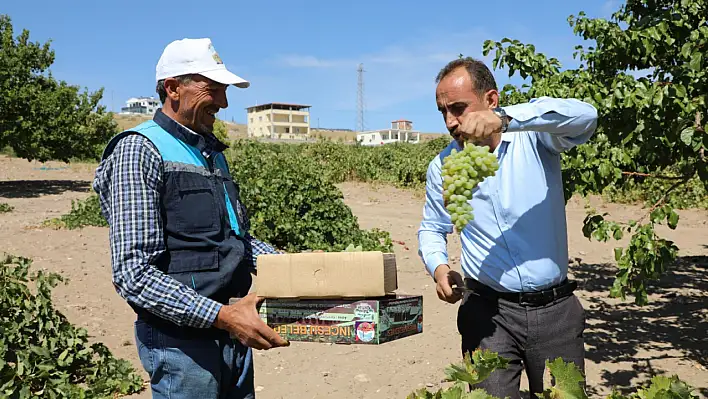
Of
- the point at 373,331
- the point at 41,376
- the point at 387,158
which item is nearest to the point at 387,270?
the point at 373,331

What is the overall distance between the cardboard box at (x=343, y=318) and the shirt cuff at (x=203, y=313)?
16 cm

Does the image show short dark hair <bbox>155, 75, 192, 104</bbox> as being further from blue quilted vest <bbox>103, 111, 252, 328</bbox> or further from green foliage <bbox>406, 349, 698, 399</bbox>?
green foliage <bbox>406, 349, 698, 399</bbox>

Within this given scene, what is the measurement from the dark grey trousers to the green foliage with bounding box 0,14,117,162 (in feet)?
65.7

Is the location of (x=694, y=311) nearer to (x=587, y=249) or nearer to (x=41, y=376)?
(x=587, y=249)

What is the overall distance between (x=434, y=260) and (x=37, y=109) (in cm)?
2058

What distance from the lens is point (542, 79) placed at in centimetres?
518

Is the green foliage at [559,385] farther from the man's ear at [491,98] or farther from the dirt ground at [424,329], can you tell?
the dirt ground at [424,329]

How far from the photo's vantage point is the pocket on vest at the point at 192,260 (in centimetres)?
212

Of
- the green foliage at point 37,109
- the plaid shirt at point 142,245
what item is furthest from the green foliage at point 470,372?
the green foliage at point 37,109

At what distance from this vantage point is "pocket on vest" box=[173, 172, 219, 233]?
212cm

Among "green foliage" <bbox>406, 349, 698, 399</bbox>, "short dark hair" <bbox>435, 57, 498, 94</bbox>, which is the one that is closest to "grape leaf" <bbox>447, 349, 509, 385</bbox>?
"green foliage" <bbox>406, 349, 698, 399</bbox>

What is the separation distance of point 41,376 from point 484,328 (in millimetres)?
3039

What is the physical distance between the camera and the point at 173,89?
2.29 metres

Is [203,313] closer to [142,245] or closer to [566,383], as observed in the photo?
[142,245]
